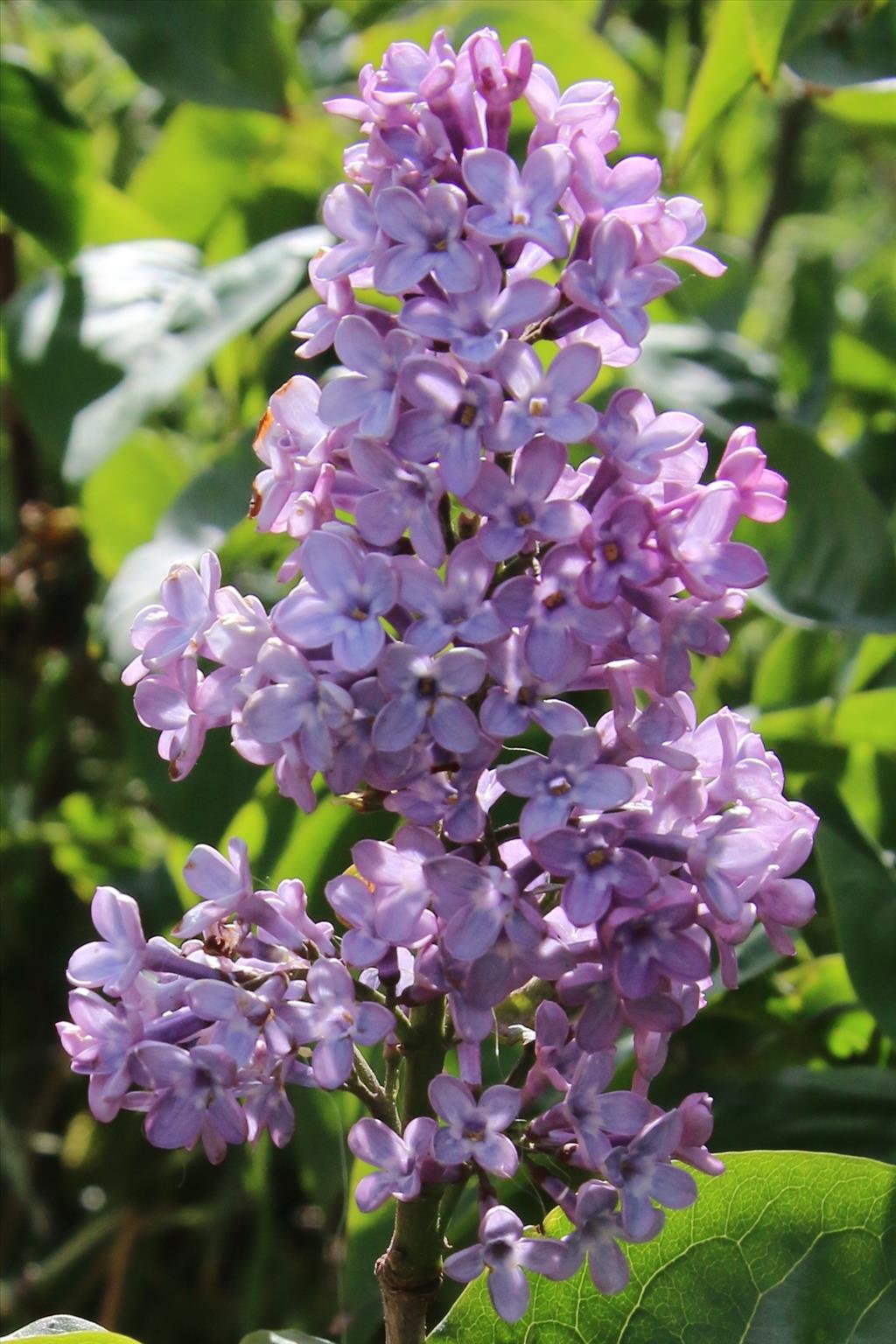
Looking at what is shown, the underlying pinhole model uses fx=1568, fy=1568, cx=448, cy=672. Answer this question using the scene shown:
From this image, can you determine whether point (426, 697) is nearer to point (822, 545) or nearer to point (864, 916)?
point (864, 916)

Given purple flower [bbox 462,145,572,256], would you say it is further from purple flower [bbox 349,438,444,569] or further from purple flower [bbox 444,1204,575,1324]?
purple flower [bbox 444,1204,575,1324]

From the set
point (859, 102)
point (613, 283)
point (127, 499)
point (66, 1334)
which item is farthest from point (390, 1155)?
point (859, 102)

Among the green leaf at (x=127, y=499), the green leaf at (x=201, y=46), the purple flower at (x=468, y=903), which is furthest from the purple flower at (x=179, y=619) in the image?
the green leaf at (x=201, y=46)

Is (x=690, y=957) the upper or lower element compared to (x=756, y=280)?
upper

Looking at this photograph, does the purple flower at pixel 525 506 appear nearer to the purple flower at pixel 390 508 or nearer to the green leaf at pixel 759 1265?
the purple flower at pixel 390 508

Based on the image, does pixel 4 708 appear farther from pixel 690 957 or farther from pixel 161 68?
pixel 690 957

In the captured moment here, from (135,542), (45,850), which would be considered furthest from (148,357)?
(45,850)
